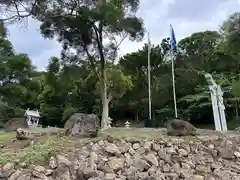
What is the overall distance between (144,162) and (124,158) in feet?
1.53

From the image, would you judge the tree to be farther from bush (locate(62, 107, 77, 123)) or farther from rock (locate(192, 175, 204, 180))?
bush (locate(62, 107, 77, 123))

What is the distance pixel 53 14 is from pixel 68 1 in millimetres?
877

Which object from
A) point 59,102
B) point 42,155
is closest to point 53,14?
point 42,155

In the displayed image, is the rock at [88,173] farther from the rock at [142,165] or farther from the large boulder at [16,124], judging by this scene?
the large boulder at [16,124]

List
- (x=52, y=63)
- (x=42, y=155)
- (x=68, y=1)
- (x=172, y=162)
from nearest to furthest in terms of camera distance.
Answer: (x=42, y=155) → (x=172, y=162) → (x=68, y=1) → (x=52, y=63)

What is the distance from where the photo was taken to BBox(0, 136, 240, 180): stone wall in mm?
6102

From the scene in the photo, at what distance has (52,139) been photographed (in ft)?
24.8

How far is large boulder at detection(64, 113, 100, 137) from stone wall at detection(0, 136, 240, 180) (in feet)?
1.85

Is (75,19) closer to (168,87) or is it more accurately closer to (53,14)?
(53,14)

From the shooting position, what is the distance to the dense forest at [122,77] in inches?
554

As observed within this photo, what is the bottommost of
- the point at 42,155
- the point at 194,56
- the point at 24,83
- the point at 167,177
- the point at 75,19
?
the point at 167,177

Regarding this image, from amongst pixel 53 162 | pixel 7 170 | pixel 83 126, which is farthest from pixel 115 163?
pixel 7 170

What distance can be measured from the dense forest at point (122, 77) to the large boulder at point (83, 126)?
191 inches

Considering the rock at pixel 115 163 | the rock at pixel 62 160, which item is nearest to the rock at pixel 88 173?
the rock at pixel 62 160
